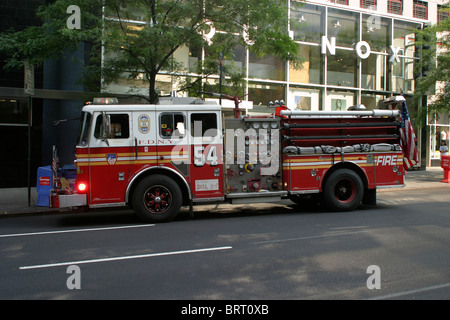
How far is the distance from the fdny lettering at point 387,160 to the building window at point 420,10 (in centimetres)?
1814

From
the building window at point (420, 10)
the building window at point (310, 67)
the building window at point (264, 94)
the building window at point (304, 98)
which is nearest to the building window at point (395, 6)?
the building window at point (420, 10)

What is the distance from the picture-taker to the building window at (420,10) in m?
24.2

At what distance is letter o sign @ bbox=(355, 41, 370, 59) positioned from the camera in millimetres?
21109

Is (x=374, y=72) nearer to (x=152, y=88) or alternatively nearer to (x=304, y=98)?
(x=304, y=98)

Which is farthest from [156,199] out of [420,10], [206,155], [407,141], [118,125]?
[420,10]

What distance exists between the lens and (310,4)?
20.2 meters

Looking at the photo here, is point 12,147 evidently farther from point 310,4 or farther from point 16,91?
point 310,4

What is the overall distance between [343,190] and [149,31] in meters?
6.61

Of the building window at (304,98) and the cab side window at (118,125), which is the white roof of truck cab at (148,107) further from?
the building window at (304,98)

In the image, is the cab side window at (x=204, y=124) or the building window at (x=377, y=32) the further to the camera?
the building window at (x=377, y=32)

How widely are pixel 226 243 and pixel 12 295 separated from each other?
11.1 feet

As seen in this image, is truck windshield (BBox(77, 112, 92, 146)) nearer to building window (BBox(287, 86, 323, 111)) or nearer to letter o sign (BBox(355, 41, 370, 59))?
building window (BBox(287, 86, 323, 111))

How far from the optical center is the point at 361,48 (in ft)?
70.0

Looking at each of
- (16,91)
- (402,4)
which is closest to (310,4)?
(402,4)
